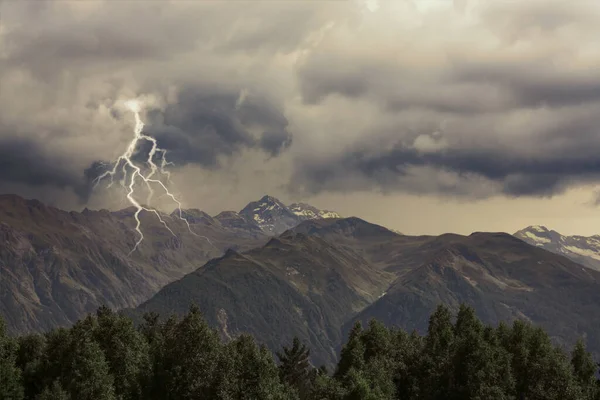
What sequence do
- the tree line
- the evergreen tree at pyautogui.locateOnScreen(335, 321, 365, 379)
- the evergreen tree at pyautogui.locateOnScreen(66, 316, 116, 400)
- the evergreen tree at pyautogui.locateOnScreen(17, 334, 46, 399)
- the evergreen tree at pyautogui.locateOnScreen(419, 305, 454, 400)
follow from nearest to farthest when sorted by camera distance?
the evergreen tree at pyautogui.locateOnScreen(66, 316, 116, 400), the tree line, the evergreen tree at pyautogui.locateOnScreen(17, 334, 46, 399), the evergreen tree at pyautogui.locateOnScreen(419, 305, 454, 400), the evergreen tree at pyautogui.locateOnScreen(335, 321, 365, 379)

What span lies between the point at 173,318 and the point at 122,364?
33.2 meters

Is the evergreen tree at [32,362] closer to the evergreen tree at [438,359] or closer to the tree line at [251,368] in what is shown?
the tree line at [251,368]

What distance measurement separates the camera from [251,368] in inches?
5236

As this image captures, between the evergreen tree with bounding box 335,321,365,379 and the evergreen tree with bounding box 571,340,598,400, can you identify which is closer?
the evergreen tree with bounding box 571,340,598,400

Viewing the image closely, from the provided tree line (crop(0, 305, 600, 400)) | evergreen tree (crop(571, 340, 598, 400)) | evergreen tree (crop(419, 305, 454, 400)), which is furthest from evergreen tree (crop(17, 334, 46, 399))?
evergreen tree (crop(571, 340, 598, 400))

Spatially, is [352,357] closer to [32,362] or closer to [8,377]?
[32,362]

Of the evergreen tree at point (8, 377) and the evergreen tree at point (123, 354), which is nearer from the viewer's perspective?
the evergreen tree at point (123, 354)

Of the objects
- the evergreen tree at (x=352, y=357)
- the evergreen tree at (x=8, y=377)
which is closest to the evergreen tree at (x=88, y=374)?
the evergreen tree at (x=8, y=377)

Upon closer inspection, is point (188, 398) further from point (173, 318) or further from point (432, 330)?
point (432, 330)

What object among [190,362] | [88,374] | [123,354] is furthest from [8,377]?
[190,362]

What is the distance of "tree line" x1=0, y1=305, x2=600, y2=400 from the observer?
433 ft

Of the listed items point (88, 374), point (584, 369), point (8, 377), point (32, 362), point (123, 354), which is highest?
point (32, 362)

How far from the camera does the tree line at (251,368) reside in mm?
131875

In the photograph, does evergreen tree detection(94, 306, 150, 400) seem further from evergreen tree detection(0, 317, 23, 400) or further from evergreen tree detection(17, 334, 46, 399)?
Answer: evergreen tree detection(0, 317, 23, 400)
